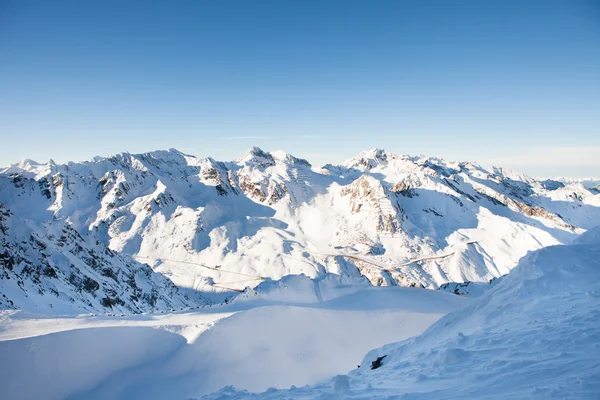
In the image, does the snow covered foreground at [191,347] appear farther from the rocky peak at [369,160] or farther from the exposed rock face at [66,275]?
the rocky peak at [369,160]

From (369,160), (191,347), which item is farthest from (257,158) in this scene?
(191,347)

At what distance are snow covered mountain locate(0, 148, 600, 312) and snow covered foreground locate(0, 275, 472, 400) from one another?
27080mm

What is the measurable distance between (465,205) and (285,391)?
411 ft

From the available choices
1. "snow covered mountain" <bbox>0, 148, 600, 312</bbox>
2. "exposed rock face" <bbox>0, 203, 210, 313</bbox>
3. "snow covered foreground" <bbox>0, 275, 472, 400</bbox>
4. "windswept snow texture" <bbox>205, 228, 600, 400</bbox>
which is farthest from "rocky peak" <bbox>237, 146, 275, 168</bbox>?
"windswept snow texture" <bbox>205, 228, 600, 400</bbox>

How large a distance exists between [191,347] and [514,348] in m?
14.5

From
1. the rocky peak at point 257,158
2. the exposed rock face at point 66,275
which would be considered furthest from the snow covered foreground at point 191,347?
the rocky peak at point 257,158

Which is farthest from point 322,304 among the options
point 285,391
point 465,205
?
point 465,205

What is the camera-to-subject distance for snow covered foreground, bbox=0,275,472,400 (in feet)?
44.2

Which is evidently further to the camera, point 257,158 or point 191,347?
point 257,158

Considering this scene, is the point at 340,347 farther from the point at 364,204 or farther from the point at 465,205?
the point at 465,205

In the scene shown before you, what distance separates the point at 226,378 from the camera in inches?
591

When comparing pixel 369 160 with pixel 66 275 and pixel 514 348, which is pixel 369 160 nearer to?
pixel 66 275

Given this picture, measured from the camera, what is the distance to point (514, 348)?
794 centimetres

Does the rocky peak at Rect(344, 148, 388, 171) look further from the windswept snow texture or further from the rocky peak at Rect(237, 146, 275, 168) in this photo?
the windswept snow texture
